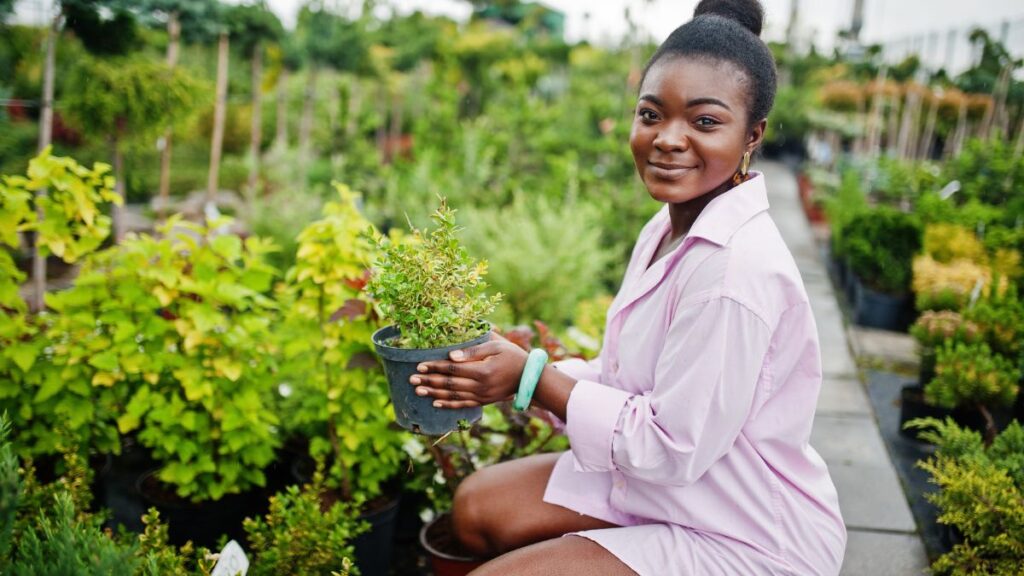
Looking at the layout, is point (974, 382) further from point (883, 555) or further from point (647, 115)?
point (647, 115)

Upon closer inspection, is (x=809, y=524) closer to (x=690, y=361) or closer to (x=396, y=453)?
(x=690, y=361)

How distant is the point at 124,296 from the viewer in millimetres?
→ 2377

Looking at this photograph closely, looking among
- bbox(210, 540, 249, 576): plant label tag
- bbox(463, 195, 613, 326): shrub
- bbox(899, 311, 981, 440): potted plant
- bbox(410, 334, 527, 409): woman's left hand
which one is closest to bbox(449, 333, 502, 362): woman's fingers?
bbox(410, 334, 527, 409): woman's left hand

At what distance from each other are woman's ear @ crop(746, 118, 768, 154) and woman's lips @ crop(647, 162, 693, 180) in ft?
0.55

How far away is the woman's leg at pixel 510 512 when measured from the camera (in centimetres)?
197

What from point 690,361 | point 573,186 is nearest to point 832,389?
point 573,186

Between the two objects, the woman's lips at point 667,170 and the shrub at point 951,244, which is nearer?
the woman's lips at point 667,170

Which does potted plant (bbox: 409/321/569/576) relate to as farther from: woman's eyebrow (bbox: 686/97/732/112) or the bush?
the bush

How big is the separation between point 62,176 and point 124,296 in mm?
459

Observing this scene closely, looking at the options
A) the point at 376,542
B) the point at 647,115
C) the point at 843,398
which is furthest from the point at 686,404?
the point at 843,398

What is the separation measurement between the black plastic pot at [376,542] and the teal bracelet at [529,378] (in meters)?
1.08

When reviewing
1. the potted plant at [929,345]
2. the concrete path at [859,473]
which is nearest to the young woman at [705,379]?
the concrete path at [859,473]

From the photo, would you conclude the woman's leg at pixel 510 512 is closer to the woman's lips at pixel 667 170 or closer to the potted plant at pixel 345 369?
the potted plant at pixel 345 369

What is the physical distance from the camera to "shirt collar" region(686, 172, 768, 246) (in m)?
1.62
